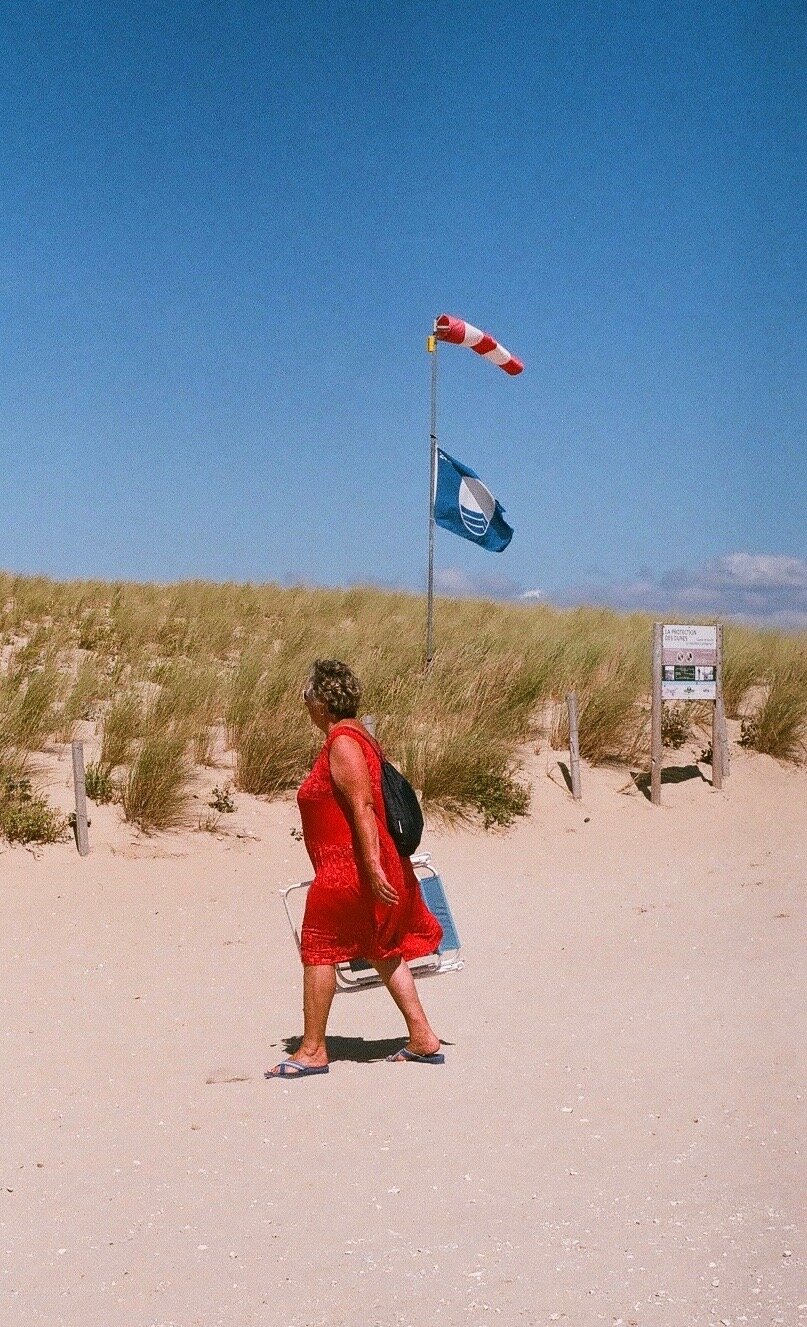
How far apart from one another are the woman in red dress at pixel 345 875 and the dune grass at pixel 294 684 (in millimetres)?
4104

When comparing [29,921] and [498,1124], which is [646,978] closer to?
[498,1124]

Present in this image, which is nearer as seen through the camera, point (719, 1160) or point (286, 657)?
point (719, 1160)

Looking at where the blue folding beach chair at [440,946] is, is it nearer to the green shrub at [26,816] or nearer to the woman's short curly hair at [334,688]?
the woman's short curly hair at [334,688]

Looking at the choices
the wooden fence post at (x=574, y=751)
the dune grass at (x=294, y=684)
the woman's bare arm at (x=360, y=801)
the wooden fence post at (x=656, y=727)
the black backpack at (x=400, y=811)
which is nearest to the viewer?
the woman's bare arm at (x=360, y=801)

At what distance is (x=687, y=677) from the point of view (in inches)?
513

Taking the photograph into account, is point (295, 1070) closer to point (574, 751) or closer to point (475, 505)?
point (574, 751)

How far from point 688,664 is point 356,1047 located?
7884 mm

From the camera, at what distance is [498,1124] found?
498 cm

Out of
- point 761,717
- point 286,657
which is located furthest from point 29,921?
point 761,717

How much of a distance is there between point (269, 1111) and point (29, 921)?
3089mm

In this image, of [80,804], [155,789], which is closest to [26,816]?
[80,804]

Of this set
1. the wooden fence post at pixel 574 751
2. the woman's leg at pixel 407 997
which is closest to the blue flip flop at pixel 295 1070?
the woman's leg at pixel 407 997

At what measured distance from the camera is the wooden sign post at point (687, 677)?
41.2 ft

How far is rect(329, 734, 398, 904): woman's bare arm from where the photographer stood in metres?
5.14
